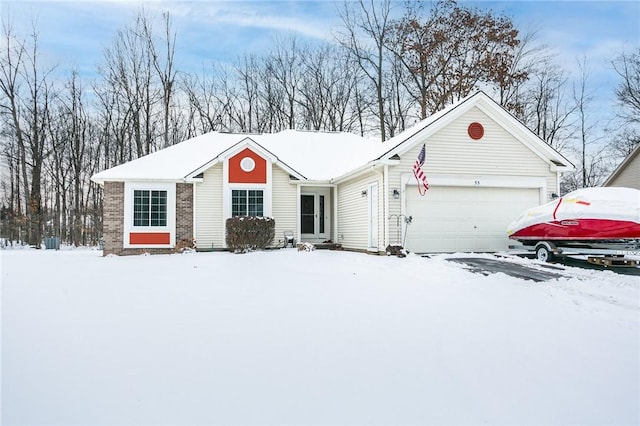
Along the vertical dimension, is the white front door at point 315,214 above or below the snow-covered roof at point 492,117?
below

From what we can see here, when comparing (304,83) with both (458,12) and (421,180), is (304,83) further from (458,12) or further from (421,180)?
(421,180)

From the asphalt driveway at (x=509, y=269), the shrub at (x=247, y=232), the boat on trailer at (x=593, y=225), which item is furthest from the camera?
the shrub at (x=247, y=232)

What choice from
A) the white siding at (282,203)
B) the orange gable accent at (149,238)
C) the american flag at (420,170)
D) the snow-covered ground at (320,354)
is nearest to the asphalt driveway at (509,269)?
the snow-covered ground at (320,354)

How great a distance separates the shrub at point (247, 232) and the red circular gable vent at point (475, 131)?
7.06m

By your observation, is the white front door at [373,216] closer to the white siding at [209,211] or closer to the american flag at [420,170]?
the american flag at [420,170]

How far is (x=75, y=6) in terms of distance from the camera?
16359mm

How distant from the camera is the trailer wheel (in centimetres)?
1198

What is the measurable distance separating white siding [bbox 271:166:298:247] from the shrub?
4.39 ft

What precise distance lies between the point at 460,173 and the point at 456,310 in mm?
8483

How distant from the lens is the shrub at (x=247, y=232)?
15.8 m

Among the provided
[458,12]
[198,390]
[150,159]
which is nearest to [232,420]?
[198,390]

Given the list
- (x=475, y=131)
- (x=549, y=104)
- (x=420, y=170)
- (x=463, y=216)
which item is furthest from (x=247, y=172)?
(x=549, y=104)

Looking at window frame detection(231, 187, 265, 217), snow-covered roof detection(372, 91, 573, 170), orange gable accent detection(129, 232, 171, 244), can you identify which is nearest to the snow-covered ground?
snow-covered roof detection(372, 91, 573, 170)

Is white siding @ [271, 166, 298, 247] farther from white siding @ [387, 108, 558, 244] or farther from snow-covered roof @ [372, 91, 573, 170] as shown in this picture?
white siding @ [387, 108, 558, 244]
